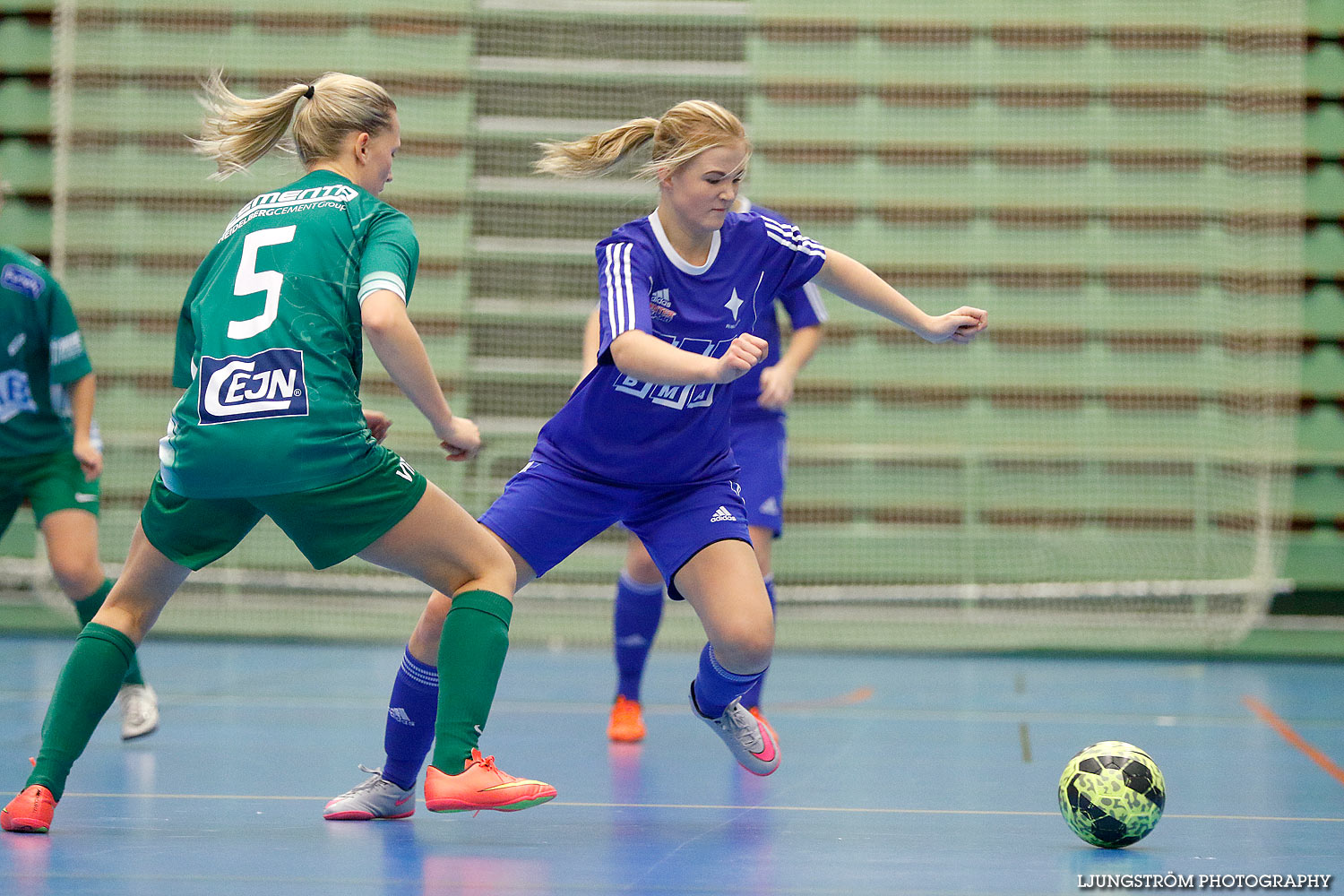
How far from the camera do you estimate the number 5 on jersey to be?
8.38ft

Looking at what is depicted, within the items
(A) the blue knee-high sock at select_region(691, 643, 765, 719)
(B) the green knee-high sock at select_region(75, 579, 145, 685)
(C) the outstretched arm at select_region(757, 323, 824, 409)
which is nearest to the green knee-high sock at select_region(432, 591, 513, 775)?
(A) the blue knee-high sock at select_region(691, 643, 765, 719)

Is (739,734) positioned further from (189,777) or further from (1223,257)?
(1223,257)

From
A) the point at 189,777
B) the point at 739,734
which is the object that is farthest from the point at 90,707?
the point at 739,734

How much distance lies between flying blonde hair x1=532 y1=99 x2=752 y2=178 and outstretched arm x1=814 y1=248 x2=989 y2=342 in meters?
0.35

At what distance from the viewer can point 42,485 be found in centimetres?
418

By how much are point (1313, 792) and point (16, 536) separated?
6543 mm

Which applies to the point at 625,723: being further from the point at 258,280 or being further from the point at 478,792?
the point at 258,280

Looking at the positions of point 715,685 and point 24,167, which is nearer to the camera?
point 715,685

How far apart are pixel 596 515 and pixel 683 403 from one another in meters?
0.32

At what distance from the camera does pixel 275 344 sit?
254 cm

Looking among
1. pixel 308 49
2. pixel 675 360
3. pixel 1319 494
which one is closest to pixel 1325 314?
pixel 1319 494

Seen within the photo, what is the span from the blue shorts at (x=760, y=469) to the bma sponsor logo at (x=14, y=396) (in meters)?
2.11

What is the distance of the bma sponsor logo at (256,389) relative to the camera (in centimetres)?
251

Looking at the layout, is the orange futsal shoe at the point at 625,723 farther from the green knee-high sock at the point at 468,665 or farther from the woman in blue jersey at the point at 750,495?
the green knee-high sock at the point at 468,665
